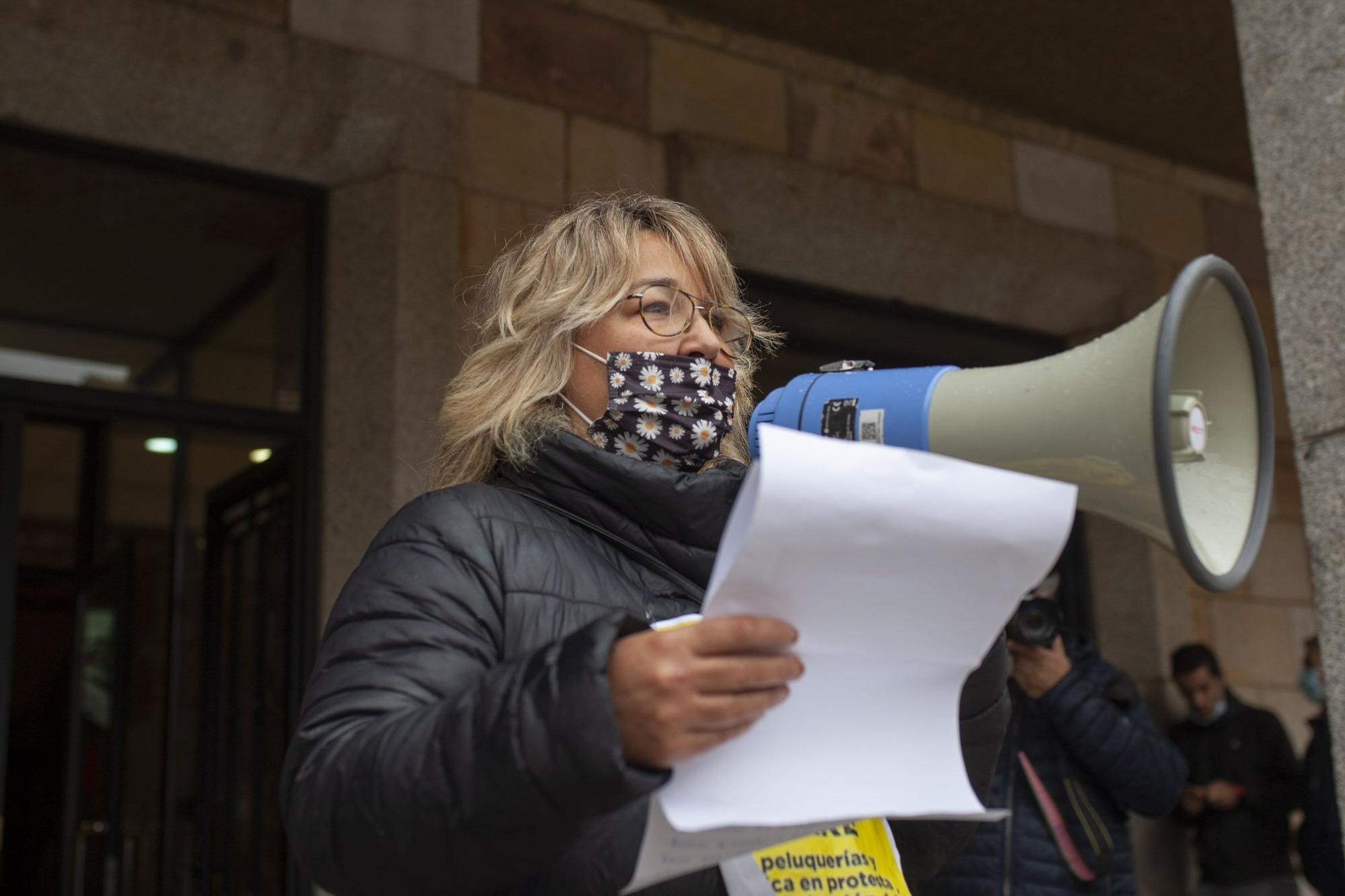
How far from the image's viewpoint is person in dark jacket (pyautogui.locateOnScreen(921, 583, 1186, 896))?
359 centimetres

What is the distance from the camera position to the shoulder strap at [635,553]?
1531 millimetres

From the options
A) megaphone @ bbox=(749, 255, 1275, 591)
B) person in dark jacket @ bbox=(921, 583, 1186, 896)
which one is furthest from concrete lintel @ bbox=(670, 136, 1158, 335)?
megaphone @ bbox=(749, 255, 1275, 591)

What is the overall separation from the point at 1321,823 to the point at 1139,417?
4558mm

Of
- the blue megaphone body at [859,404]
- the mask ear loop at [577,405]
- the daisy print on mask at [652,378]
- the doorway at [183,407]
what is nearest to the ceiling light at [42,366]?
the doorway at [183,407]

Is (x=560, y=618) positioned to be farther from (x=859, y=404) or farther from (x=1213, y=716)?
(x=1213, y=716)

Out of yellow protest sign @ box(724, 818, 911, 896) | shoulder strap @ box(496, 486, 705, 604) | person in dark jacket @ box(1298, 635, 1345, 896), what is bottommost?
person in dark jacket @ box(1298, 635, 1345, 896)

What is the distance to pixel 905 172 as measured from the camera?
590cm

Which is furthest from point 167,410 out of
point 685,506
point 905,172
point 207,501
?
point 685,506

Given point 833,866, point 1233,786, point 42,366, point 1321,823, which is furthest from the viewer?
point 1233,786

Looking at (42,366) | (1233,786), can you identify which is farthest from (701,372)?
(1233,786)

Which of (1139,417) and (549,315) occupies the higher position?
(549,315)

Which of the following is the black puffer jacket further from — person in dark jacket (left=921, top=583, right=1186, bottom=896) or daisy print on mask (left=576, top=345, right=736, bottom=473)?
person in dark jacket (left=921, top=583, right=1186, bottom=896)

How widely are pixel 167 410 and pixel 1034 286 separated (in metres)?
3.62

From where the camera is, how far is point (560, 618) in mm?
1411
